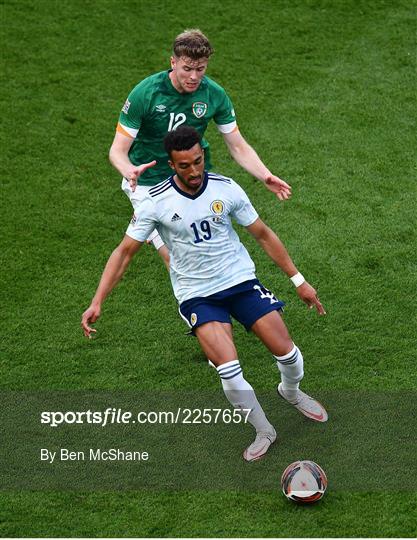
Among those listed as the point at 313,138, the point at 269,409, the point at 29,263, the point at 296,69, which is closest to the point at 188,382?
the point at 269,409

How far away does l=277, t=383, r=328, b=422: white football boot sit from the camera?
8562 mm

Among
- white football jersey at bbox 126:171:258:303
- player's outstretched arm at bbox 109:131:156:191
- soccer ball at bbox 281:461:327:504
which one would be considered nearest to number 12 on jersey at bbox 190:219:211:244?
white football jersey at bbox 126:171:258:303

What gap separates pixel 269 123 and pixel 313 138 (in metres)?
0.54

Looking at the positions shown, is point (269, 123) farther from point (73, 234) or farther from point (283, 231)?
point (73, 234)

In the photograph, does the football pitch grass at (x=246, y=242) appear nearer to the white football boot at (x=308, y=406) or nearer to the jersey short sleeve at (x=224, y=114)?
the white football boot at (x=308, y=406)

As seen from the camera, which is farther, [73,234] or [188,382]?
[73,234]

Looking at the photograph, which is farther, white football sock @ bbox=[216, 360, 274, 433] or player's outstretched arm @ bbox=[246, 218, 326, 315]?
player's outstretched arm @ bbox=[246, 218, 326, 315]

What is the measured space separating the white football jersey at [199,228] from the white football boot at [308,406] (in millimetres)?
1057

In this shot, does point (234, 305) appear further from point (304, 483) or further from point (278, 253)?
point (304, 483)

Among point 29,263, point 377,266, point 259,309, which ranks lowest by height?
point 29,263

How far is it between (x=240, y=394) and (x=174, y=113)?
2339 millimetres

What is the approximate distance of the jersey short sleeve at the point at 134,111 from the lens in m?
8.81

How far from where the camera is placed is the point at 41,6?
47.4ft

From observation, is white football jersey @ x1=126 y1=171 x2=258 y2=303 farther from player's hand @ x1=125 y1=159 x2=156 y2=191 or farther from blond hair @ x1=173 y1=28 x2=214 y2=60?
blond hair @ x1=173 y1=28 x2=214 y2=60
